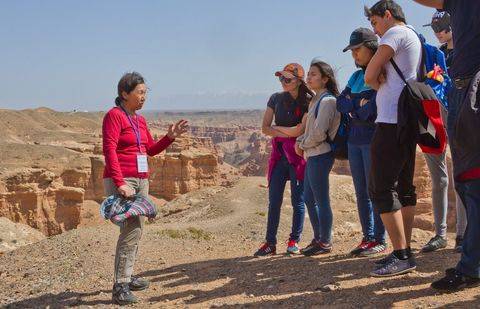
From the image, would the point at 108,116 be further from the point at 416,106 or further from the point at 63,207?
the point at 63,207

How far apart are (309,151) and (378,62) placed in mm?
1896

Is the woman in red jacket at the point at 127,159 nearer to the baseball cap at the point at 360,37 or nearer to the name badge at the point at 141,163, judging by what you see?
the name badge at the point at 141,163

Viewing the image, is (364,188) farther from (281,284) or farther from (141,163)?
(141,163)

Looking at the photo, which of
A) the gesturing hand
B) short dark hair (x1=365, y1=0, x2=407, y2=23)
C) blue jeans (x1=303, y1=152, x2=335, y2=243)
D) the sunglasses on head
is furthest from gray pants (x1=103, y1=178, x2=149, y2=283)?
the sunglasses on head

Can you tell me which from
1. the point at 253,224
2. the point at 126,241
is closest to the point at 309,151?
the point at 126,241

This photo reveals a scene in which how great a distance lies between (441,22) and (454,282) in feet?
9.83

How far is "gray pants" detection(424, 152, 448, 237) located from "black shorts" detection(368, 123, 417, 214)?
3.87 feet

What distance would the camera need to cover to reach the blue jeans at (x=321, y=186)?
592 cm

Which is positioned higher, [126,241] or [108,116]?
[108,116]

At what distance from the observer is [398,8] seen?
15.0 feet

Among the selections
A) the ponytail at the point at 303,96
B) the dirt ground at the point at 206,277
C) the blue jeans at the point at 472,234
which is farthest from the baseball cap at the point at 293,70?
the blue jeans at the point at 472,234

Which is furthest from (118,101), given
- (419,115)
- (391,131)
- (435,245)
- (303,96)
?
(435,245)

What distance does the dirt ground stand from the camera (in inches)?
171

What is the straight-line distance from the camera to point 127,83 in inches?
205
